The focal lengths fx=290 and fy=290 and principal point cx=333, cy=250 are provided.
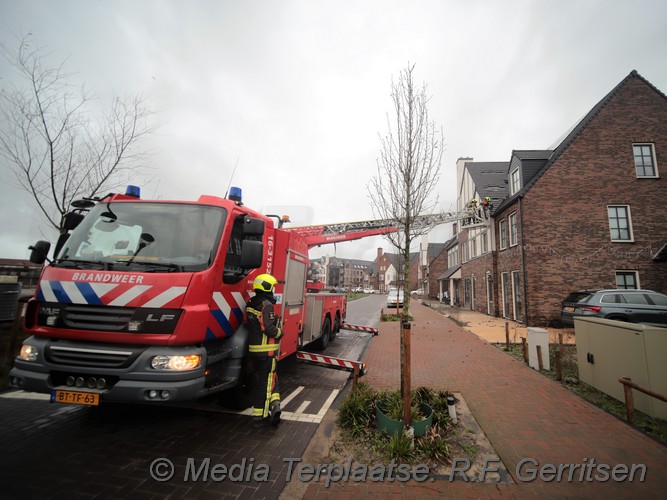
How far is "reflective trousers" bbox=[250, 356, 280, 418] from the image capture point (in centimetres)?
386

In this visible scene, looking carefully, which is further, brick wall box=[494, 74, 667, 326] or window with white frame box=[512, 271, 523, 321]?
window with white frame box=[512, 271, 523, 321]

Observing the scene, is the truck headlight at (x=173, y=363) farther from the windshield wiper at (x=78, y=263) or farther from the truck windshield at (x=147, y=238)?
the windshield wiper at (x=78, y=263)

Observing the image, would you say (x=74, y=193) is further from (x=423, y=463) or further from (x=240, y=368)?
(x=423, y=463)

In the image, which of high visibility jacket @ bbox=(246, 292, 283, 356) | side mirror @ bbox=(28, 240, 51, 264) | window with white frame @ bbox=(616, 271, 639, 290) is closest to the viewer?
side mirror @ bbox=(28, 240, 51, 264)

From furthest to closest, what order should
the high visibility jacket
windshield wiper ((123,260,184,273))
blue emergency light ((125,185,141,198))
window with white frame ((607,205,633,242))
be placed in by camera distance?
1. window with white frame ((607,205,633,242))
2. blue emergency light ((125,185,141,198))
3. the high visibility jacket
4. windshield wiper ((123,260,184,273))

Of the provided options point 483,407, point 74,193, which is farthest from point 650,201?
point 74,193

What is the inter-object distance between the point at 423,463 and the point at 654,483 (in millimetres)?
2146

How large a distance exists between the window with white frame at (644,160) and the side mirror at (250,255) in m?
16.9

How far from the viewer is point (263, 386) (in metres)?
3.94

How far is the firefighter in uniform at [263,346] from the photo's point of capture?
3787 millimetres

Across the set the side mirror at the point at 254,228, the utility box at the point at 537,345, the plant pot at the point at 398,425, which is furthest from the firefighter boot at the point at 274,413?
the utility box at the point at 537,345

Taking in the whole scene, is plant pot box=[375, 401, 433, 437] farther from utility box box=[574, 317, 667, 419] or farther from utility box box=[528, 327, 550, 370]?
utility box box=[528, 327, 550, 370]

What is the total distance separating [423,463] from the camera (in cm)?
305

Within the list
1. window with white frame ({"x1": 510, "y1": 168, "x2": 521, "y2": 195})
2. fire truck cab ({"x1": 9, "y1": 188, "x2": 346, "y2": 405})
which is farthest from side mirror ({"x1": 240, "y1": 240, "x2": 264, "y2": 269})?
window with white frame ({"x1": 510, "y1": 168, "x2": 521, "y2": 195})
